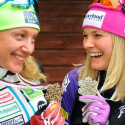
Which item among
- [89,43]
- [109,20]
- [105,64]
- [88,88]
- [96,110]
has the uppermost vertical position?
[109,20]

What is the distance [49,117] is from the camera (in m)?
2.04

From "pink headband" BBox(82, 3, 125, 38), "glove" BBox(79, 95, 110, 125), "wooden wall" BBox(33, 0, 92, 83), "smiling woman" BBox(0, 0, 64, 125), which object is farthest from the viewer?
"wooden wall" BBox(33, 0, 92, 83)

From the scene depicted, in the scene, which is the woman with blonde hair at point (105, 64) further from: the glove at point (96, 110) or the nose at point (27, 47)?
the nose at point (27, 47)

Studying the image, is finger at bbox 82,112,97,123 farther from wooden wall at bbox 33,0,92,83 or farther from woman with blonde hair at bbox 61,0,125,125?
wooden wall at bbox 33,0,92,83

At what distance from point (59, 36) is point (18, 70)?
8.27 ft

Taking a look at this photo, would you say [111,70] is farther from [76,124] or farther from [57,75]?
[57,75]

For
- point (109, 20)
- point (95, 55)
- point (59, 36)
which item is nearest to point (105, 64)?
point (95, 55)

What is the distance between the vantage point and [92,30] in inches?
91.1

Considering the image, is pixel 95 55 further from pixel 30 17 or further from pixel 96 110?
pixel 30 17

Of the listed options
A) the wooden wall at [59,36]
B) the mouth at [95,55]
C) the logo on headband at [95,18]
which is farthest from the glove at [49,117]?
the wooden wall at [59,36]

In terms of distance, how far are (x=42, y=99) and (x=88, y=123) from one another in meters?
0.41

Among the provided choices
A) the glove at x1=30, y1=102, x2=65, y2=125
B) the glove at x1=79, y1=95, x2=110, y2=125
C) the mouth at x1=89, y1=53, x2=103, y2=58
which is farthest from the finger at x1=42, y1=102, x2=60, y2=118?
the mouth at x1=89, y1=53, x2=103, y2=58

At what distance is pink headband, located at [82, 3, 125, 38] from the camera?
2.26 meters

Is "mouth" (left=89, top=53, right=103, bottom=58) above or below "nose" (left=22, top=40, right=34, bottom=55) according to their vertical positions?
below
